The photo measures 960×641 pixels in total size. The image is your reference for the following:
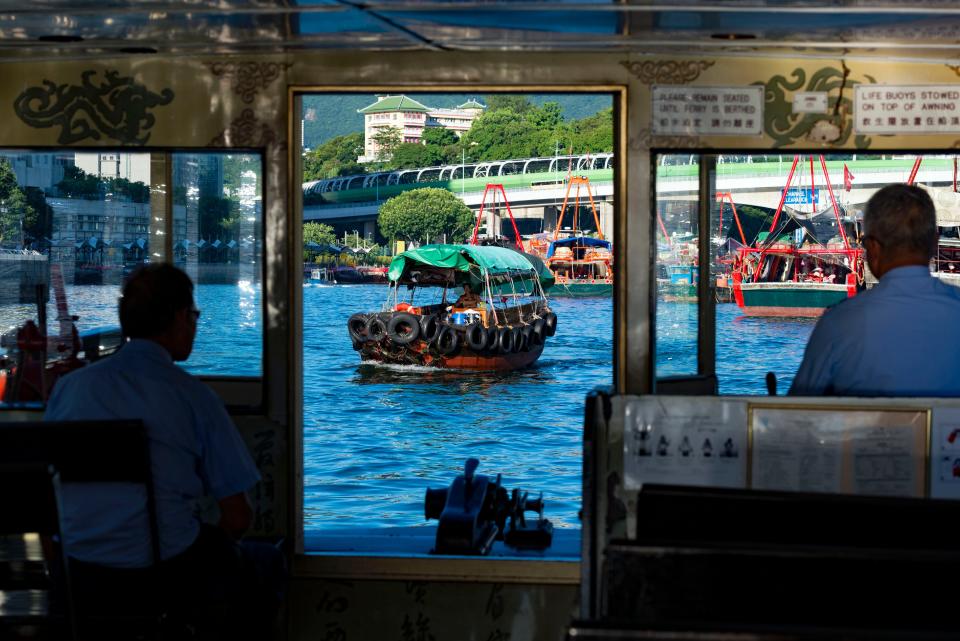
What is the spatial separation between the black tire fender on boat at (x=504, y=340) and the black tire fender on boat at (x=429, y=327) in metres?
1.70

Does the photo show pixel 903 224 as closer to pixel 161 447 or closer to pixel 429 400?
pixel 161 447

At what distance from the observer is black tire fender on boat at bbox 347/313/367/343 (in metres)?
34.3

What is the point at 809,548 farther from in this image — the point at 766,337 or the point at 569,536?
the point at 766,337

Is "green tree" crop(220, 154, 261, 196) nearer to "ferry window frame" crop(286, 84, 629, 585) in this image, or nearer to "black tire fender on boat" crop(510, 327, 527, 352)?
"ferry window frame" crop(286, 84, 629, 585)

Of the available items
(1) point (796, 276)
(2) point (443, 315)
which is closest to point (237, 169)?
(2) point (443, 315)

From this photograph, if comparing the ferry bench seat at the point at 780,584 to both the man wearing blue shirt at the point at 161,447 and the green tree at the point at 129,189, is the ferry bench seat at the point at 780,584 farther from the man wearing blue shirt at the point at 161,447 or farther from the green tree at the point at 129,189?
the green tree at the point at 129,189

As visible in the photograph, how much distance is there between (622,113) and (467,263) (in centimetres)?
2852

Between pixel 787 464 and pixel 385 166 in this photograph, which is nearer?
pixel 787 464

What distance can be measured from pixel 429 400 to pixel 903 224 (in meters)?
30.9

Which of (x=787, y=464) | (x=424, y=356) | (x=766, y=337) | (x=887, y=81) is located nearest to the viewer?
(x=787, y=464)

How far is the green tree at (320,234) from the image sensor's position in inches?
2488

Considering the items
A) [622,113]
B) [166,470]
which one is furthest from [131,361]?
[622,113]

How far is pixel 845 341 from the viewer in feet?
Answer: 9.37

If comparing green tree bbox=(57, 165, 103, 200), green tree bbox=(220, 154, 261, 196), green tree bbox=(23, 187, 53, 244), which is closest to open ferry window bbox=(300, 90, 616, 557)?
green tree bbox=(220, 154, 261, 196)
